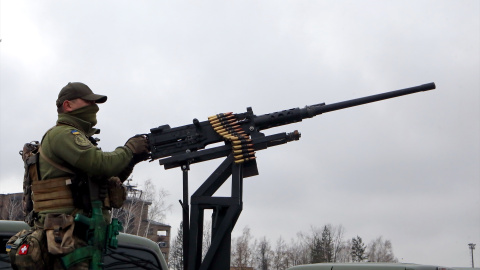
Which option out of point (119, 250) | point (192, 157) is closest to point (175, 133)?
point (192, 157)

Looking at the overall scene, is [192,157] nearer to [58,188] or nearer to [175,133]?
[175,133]

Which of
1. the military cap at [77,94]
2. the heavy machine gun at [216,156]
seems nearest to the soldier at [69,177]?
the military cap at [77,94]

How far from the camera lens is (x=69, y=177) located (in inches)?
149

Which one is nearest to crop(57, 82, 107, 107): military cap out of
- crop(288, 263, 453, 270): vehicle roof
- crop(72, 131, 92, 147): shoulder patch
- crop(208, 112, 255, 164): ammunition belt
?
crop(72, 131, 92, 147): shoulder patch

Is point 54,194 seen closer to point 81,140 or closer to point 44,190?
point 44,190

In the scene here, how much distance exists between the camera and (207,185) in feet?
15.8

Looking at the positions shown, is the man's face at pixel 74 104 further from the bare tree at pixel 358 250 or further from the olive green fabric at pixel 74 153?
the bare tree at pixel 358 250

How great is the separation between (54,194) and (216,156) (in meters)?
1.52

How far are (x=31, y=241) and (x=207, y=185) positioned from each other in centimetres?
156

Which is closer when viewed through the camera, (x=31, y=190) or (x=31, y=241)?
(x=31, y=241)

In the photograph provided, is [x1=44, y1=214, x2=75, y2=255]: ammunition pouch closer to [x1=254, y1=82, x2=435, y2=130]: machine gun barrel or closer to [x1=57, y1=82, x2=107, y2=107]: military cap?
[x1=57, y1=82, x2=107, y2=107]: military cap

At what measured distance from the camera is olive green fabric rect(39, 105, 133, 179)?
3.72 metres

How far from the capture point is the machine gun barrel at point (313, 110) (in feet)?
17.0

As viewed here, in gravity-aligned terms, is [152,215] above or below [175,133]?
above
